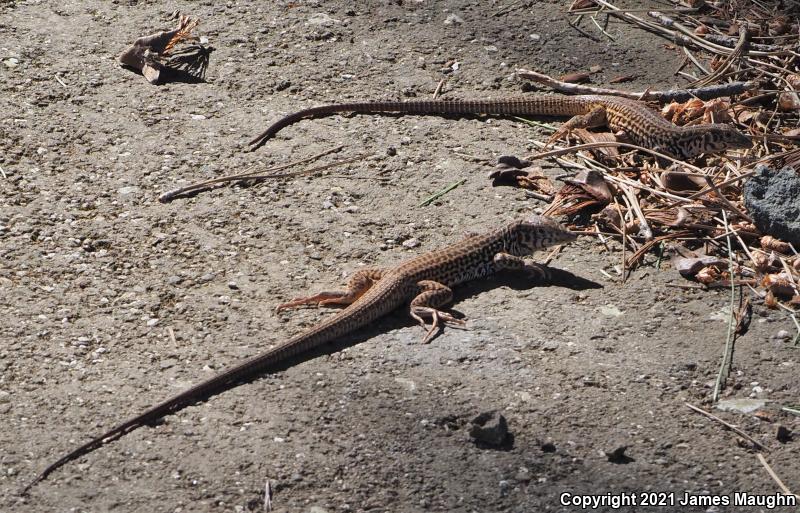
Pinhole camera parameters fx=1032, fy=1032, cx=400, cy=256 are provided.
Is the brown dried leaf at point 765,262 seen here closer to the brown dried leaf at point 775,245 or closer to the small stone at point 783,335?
the brown dried leaf at point 775,245

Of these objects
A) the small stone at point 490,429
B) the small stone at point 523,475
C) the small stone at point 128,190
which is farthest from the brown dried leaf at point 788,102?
the small stone at point 128,190

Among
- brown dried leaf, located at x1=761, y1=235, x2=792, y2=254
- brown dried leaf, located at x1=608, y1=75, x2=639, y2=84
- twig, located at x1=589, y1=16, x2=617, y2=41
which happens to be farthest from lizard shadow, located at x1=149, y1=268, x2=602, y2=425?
twig, located at x1=589, y1=16, x2=617, y2=41

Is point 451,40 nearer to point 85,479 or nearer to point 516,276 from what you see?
point 516,276

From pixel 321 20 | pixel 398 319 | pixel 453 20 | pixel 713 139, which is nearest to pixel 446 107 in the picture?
Result: pixel 453 20

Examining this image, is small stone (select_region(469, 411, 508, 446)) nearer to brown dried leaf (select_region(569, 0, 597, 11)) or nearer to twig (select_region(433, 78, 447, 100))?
twig (select_region(433, 78, 447, 100))

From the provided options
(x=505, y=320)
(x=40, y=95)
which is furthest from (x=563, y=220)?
(x=40, y=95)

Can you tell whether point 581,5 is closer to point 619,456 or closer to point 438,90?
point 438,90
